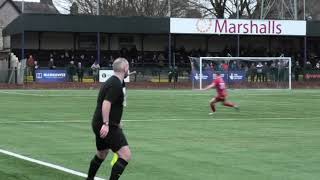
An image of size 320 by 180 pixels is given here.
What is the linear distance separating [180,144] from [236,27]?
142 feet

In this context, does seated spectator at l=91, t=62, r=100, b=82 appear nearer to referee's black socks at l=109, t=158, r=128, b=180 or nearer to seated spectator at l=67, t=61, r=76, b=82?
seated spectator at l=67, t=61, r=76, b=82

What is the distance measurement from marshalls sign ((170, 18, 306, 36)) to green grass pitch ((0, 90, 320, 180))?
3173 centimetres

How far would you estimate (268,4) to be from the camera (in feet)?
250

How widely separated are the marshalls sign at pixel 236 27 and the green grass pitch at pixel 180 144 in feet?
104

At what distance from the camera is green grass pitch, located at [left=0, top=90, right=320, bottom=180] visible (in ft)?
35.6

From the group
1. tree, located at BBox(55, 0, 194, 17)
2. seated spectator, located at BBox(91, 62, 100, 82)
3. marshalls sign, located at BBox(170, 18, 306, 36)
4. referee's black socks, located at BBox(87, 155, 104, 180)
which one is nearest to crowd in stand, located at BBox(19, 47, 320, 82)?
seated spectator, located at BBox(91, 62, 100, 82)

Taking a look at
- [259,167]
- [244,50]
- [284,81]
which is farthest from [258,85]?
[259,167]

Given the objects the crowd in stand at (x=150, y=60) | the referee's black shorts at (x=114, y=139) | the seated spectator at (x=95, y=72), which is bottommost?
the referee's black shorts at (x=114, y=139)

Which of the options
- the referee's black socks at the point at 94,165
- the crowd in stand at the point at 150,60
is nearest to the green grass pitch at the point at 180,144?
the referee's black socks at the point at 94,165

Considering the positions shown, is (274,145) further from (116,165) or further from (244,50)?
(244,50)

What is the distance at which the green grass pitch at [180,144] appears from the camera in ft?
35.6

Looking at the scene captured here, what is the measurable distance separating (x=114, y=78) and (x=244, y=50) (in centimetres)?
5419

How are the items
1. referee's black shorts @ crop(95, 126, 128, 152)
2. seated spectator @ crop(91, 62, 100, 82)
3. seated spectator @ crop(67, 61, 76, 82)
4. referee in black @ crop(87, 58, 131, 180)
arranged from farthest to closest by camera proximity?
seated spectator @ crop(91, 62, 100, 82) → seated spectator @ crop(67, 61, 76, 82) → referee's black shorts @ crop(95, 126, 128, 152) → referee in black @ crop(87, 58, 131, 180)

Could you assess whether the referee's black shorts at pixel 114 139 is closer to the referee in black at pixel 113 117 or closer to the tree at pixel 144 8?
the referee in black at pixel 113 117
